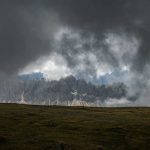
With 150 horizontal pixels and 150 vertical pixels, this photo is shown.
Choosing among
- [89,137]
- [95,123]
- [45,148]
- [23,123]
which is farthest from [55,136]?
[95,123]

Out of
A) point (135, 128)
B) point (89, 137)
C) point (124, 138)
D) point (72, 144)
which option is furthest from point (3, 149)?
Result: point (135, 128)

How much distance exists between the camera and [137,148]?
284 feet

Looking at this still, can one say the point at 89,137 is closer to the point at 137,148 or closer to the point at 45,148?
the point at 137,148

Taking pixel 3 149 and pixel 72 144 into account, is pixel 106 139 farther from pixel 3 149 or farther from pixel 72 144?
pixel 3 149

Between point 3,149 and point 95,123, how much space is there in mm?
61275

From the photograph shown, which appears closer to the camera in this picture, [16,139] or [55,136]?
[16,139]

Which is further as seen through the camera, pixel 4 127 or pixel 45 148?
pixel 4 127

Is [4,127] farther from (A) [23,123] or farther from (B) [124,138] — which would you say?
(B) [124,138]

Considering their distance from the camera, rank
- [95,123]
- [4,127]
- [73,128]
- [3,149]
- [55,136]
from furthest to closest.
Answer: [95,123] < [73,128] < [4,127] < [55,136] < [3,149]

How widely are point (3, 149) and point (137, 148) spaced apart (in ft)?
109

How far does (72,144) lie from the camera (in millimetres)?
82562

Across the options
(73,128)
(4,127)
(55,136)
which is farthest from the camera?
(73,128)

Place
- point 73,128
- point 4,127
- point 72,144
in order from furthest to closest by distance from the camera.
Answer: point 73,128 < point 4,127 < point 72,144

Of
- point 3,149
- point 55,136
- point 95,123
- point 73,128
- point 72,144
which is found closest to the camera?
point 3,149
